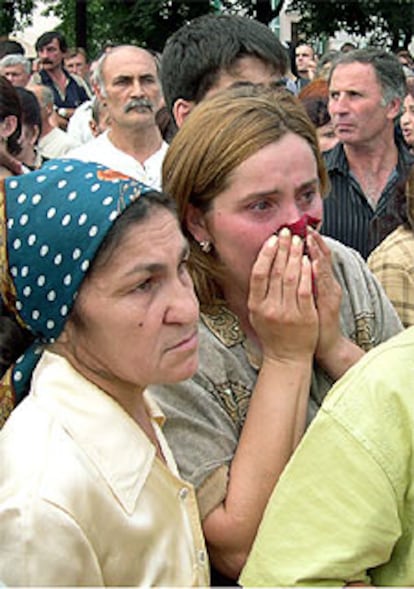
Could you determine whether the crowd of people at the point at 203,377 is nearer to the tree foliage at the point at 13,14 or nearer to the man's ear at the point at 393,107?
the man's ear at the point at 393,107

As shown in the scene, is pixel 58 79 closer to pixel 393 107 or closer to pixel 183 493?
pixel 393 107

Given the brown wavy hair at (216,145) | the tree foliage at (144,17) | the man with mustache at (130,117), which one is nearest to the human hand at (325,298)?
the brown wavy hair at (216,145)

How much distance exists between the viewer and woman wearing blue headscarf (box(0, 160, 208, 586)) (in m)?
1.58

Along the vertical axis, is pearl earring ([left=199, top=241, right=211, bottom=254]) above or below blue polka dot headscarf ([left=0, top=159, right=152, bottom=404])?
below

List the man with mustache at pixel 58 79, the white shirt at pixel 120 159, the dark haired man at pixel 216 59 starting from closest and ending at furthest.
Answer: the dark haired man at pixel 216 59, the white shirt at pixel 120 159, the man with mustache at pixel 58 79

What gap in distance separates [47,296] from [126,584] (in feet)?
1.69

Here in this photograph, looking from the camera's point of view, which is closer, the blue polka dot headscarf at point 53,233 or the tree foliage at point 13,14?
the blue polka dot headscarf at point 53,233

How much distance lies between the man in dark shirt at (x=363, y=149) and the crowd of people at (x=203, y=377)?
2.04m

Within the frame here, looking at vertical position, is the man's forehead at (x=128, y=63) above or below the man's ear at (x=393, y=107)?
above

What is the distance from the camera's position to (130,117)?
17.8 feet

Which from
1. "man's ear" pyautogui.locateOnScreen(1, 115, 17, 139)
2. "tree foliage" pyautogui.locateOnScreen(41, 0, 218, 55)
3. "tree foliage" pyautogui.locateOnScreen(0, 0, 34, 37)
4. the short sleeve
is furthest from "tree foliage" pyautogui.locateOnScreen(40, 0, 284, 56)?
the short sleeve

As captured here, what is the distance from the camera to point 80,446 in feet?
5.31

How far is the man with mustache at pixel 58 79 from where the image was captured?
11.1 m

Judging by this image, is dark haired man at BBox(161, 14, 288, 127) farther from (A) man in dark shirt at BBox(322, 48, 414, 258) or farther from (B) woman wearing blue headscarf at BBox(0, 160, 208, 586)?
(B) woman wearing blue headscarf at BBox(0, 160, 208, 586)
